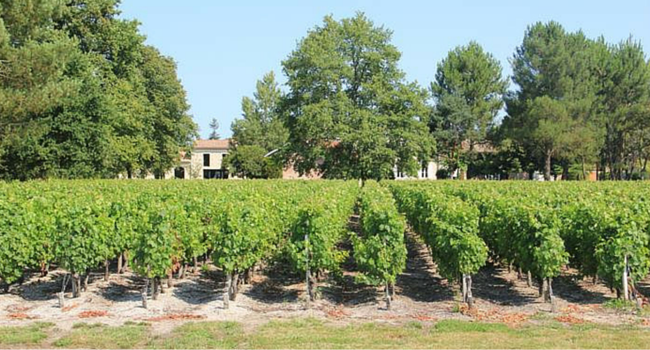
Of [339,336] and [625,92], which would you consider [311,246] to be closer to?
[339,336]

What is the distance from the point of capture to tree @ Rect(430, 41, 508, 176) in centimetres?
7175

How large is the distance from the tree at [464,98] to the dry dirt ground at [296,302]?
5848 centimetres

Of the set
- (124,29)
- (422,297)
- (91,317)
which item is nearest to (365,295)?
(422,297)

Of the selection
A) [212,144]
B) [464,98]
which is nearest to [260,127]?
[212,144]

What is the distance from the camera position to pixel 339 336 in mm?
8852

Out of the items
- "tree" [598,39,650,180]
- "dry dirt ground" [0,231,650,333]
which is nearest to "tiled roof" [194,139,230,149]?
"tree" [598,39,650,180]

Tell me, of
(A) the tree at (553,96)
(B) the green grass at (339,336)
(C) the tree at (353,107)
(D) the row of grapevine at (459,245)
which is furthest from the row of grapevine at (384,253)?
(A) the tree at (553,96)

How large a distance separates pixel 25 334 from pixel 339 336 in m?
4.08

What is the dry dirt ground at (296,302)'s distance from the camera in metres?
10.2

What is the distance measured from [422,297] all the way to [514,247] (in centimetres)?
199

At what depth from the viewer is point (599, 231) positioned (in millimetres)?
11648

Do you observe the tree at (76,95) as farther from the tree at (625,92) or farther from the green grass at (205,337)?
the tree at (625,92)

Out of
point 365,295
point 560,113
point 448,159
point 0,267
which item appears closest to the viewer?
point 0,267

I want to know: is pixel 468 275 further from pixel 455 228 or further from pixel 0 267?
pixel 0 267
